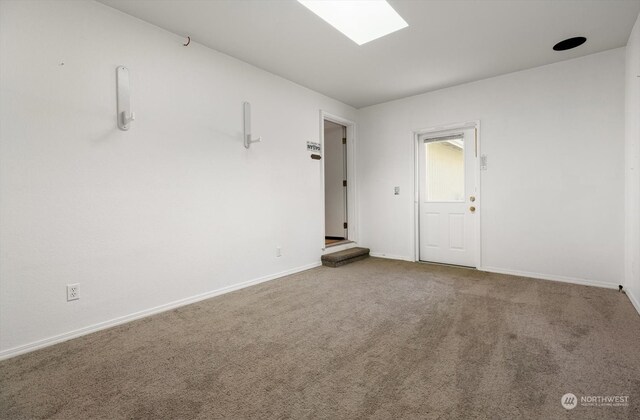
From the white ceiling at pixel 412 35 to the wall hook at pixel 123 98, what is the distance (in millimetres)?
555

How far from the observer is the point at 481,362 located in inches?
72.8

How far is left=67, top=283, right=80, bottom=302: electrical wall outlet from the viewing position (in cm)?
226

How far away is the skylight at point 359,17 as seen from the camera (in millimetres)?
2611

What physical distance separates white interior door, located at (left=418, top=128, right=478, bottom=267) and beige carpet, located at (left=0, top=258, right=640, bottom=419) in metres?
1.46

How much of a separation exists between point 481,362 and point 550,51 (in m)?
3.48

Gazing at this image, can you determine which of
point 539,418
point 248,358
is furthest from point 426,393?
point 248,358

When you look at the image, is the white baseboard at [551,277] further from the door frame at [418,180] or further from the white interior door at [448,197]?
the white interior door at [448,197]

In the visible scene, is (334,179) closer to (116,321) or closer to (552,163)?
(552,163)

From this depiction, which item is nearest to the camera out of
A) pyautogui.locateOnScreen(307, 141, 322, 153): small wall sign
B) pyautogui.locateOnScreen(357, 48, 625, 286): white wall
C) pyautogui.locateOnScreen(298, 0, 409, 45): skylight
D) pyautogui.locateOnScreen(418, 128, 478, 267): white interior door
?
pyautogui.locateOnScreen(298, 0, 409, 45): skylight

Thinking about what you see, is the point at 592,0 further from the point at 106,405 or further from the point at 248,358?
the point at 106,405

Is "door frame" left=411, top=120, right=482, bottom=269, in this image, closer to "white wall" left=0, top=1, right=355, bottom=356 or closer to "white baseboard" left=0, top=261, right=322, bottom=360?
"white wall" left=0, top=1, right=355, bottom=356

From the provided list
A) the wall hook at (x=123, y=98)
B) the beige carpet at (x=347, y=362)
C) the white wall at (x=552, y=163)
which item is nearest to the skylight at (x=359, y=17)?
the wall hook at (x=123, y=98)

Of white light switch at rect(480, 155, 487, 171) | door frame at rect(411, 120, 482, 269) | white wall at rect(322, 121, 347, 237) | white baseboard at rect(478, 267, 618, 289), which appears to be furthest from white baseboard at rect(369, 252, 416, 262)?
white light switch at rect(480, 155, 487, 171)

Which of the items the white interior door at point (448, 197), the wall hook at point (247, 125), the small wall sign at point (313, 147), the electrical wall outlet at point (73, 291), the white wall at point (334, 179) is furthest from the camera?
the white wall at point (334, 179)
